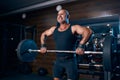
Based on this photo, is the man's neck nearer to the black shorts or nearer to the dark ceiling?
the black shorts

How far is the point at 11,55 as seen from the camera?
6.66 m

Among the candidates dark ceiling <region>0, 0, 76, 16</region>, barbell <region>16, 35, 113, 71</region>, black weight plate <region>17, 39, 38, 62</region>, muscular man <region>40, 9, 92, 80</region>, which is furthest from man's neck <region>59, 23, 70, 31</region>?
dark ceiling <region>0, 0, 76, 16</region>

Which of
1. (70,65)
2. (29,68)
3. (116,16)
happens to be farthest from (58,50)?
(29,68)

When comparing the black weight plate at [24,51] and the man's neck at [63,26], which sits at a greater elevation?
the man's neck at [63,26]

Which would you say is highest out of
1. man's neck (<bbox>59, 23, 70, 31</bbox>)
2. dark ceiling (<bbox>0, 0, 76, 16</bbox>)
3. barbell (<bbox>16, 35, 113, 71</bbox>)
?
dark ceiling (<bbox>0, 0, 76, 16</bbox>)

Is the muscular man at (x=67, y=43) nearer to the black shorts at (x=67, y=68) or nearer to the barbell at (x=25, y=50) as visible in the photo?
the black shorts at (x=67, y=68)

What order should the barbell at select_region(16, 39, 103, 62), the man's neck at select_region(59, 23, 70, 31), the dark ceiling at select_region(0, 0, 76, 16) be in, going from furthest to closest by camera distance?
the dark ceiling at select_region(0, 0, 76, 16) → the barbell at select_region(16, 39, 103, 62) → the man's neck at select_region(59, 23, 70, 31)

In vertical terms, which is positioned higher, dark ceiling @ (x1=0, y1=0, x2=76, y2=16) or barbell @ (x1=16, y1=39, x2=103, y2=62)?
dark ceiling @ (x1=0, y1=0, x2=76, y2=16)

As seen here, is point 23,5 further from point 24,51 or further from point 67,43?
point 67,43

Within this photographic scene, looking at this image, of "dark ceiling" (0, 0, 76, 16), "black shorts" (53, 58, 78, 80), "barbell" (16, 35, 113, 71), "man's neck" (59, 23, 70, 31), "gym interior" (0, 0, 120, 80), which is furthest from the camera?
"dark ceiling" (0, 0, 76, 16)

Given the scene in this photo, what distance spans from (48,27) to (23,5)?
1.19m

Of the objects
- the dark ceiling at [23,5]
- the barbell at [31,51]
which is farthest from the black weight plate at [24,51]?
the dark ceiling at [23,5]

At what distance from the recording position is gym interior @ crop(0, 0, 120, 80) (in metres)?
3.81

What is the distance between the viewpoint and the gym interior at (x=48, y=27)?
3.81m
